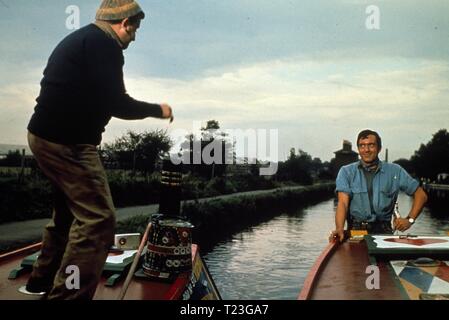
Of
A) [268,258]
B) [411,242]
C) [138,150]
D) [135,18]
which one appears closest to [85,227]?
[135,18]

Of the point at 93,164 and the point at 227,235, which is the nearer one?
the point at 93,164

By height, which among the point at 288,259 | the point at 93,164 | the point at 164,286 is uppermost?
the point at 93,164

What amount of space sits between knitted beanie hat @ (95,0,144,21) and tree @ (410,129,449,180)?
47.1m

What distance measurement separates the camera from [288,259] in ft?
43.0

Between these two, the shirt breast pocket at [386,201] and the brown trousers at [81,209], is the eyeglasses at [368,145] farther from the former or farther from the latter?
the brown trousers at [81,209]

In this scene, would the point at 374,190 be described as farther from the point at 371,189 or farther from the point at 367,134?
the point at 367,134

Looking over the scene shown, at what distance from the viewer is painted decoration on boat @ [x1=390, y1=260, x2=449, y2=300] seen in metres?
2.23

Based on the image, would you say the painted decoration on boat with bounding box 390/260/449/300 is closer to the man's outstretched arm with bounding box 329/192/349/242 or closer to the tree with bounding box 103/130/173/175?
the man's outstretched arm with bounding box 329/192/349/242

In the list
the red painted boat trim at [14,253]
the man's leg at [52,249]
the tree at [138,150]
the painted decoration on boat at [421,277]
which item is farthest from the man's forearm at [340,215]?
the tree at [138,150]

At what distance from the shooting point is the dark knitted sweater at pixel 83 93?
2.15 metres
